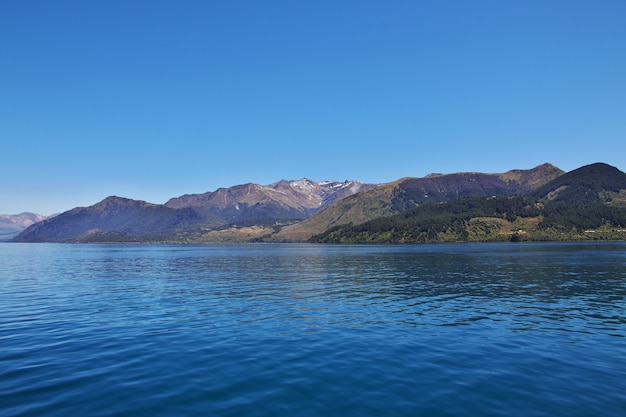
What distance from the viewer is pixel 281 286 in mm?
74062

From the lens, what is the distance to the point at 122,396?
20594 mm

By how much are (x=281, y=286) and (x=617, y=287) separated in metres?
60.2

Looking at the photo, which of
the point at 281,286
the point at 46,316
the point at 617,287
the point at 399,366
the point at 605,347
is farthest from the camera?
the point at 281,286

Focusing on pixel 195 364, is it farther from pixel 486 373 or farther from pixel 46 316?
pixel 46 316

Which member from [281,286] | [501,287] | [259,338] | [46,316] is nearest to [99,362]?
[259,338]

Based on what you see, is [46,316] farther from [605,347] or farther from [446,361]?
[605,347]

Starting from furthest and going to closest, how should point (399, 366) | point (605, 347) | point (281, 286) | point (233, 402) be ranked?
point (281, 286) → point (605, 347) → point (399, 366) → point (233, 402)

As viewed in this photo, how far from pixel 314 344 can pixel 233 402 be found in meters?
12.6

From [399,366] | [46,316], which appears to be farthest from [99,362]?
[46,316]

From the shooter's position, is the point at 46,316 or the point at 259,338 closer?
the point at 259,338

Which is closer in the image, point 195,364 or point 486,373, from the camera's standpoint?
point 486,373

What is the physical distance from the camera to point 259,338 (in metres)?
33.4

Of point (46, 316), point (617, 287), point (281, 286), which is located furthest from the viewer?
point (281, 286)

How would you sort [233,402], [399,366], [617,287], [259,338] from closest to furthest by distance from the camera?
[233,402] → [399,366] → [259,338] → [617,287]
